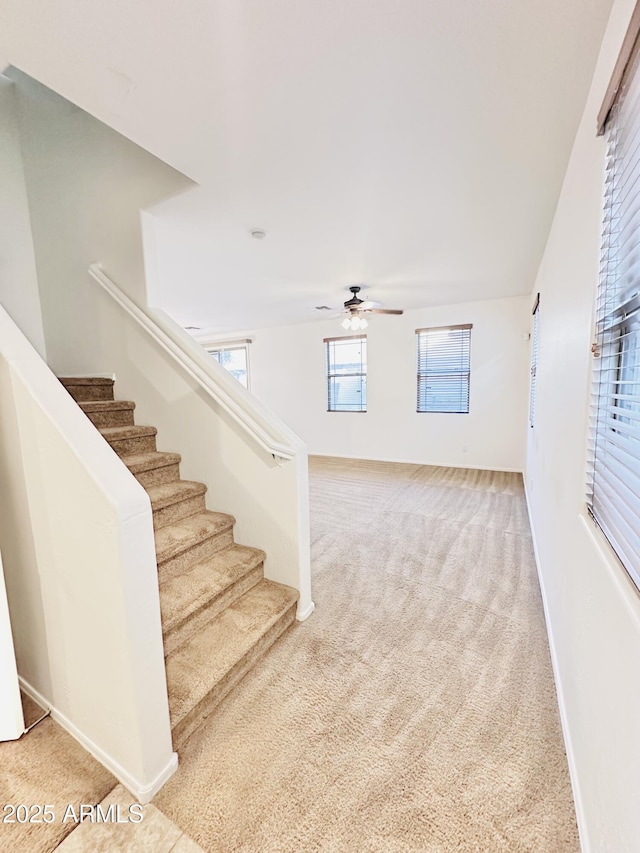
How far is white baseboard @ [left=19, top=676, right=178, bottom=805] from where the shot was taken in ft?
3.76

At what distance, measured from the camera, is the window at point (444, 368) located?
5.32 metres

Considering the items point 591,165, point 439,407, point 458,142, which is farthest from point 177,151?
point 439,407

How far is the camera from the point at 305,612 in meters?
2.06

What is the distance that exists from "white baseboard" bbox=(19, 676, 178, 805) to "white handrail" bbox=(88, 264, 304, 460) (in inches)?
50.5

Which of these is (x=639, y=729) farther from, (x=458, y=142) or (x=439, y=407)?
(x=439, y=407)

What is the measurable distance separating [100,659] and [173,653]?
1.75 feet

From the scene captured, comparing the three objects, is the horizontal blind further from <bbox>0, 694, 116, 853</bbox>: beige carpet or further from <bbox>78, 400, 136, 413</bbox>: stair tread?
<bbox>78, 400, 136, 413</bbox>: stair tread

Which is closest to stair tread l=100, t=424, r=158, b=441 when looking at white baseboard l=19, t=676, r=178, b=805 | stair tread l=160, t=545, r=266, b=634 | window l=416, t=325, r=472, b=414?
stair tread l=160, t=545, r=266, b=634

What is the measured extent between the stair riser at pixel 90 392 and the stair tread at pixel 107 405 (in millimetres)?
206

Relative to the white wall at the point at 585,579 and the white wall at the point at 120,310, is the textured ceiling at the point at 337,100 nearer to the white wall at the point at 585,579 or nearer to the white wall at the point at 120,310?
the white wall at the point at 585,579

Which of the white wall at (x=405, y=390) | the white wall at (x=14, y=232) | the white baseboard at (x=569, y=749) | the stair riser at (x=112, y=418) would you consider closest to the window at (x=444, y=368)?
the white wall at (x=405, y=390)

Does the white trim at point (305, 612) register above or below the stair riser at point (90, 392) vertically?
below

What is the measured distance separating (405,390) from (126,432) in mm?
4464

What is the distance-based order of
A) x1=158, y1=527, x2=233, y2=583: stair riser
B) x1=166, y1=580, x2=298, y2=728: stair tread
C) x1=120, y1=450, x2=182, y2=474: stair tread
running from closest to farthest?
x1=166, y1=580, x2=298, y2=728: stair tread
x1=158, y1=527, x2=233, y2=583: stair riser
x1=120, y1=450, x2=182, y2=474: stair tread
